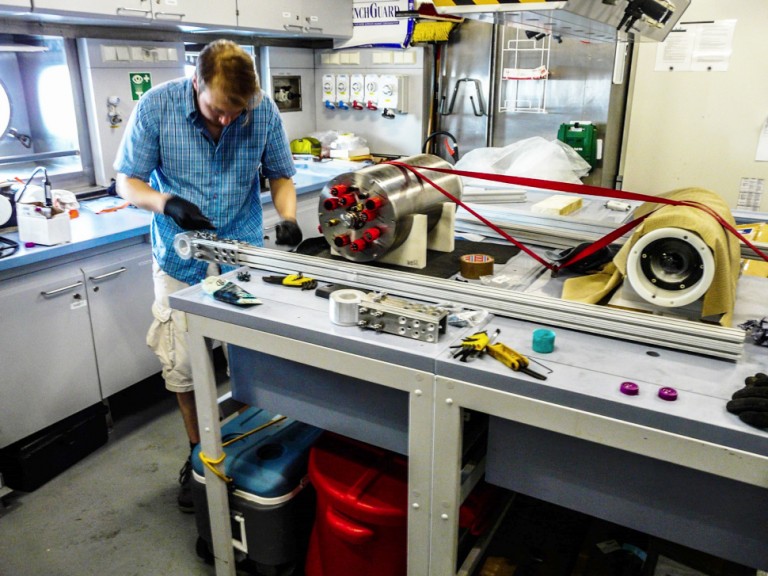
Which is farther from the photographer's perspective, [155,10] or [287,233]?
[155,10]

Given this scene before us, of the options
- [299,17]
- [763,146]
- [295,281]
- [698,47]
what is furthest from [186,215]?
[763,146]

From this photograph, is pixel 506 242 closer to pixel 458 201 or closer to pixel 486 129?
pixel 458 201

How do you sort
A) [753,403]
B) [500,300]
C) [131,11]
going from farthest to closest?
[131,11] < [500,300] < [753,403]

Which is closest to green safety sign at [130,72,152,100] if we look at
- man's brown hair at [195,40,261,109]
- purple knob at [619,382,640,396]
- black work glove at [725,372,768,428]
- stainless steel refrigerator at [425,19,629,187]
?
man's brown hair at [195,40,261,109]

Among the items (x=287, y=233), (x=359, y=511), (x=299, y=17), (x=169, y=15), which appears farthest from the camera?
(x=299, y=17)

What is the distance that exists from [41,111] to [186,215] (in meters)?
1.49

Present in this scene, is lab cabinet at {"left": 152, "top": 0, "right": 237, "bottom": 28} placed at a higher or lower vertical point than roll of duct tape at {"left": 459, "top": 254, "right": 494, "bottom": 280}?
higher

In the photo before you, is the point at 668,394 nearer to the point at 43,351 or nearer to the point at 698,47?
the point at 43,351

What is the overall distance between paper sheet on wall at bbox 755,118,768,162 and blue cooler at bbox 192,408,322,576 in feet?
7.23

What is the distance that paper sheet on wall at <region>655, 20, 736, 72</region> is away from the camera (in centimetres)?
260

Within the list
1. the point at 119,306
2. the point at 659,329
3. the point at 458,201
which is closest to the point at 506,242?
the point at 458,201

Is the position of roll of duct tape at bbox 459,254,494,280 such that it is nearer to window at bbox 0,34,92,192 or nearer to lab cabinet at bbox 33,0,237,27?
lab cabinet at bbox 33,0,237,27

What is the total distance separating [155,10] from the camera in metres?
2.45

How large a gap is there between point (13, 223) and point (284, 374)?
146cm
